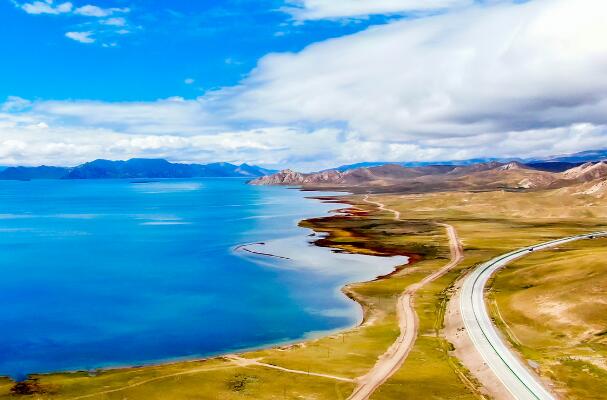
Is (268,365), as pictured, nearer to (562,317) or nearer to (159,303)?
(159,303)

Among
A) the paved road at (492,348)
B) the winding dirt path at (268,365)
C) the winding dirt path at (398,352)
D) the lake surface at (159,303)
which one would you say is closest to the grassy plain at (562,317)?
the paved road at (492,348)

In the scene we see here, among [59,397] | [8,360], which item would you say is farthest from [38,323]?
[59,397]

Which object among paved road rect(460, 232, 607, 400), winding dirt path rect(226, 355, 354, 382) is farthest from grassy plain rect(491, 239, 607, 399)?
winding dirt path rect(226, 355, 354, 382)

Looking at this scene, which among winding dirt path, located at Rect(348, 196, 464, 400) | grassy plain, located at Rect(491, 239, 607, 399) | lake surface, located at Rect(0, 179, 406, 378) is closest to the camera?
winding dirt path, located at Rect(348, 196, 464, 400)

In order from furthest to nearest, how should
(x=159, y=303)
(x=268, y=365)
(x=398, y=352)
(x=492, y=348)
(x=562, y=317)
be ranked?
(x=159, y=303), (x=562, y=317), (x=398, y=352), (x=492, y=348), (x=268, y=365)

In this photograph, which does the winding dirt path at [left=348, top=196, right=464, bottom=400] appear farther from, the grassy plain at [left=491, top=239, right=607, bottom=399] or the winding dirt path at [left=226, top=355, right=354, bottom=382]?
the grassy plain at [left=491, top=239, right=607, bottom=399]

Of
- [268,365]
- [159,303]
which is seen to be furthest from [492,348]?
[159,303]

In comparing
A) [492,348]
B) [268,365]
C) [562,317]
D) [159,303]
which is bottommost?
[159,303]

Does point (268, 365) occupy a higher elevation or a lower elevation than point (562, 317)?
lower

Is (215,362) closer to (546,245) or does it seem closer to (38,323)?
(38,323)
